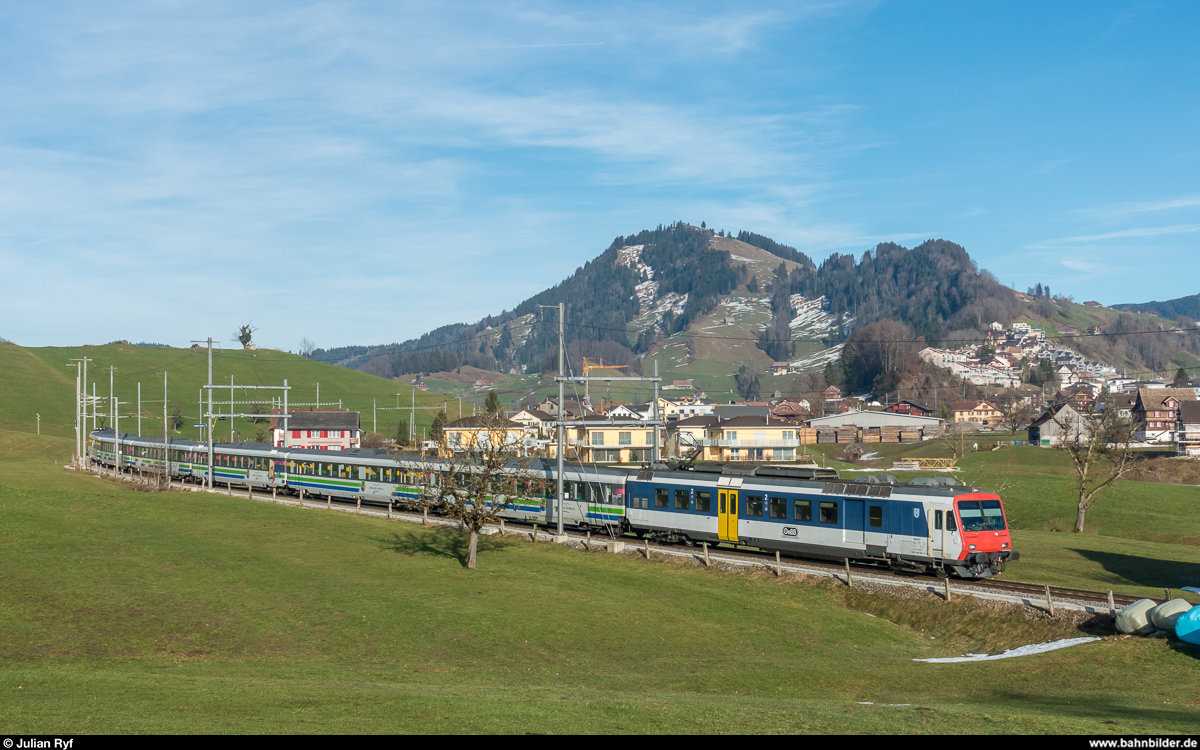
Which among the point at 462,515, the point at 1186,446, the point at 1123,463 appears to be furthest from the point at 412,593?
the point at 1186,446

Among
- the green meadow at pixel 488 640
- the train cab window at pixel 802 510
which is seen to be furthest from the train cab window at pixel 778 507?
the green meadow at pixel 488 640

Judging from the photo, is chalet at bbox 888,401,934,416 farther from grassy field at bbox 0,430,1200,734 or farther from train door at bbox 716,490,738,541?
grassy field at bbox 0,430,1200,734

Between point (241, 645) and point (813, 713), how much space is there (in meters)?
15.3

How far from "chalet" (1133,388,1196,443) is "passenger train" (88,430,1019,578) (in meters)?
144

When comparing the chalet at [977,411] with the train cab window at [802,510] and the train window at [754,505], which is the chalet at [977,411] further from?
the train cab window at [802,510]

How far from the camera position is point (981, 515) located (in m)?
31.1

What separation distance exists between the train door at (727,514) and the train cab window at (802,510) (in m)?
2.99

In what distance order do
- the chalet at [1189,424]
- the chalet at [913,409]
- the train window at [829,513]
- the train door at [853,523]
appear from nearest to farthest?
1. the train door at [853,523]
2. the train window at [829,513]
3. the chalet at [1189,424]
4. the chalet at [913,409]

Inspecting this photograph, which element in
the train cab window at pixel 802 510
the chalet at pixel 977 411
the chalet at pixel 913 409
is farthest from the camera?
the chalet at pixel 977 411

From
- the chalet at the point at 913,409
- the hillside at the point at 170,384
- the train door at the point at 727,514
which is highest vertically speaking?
the hillside at the point at 170,384

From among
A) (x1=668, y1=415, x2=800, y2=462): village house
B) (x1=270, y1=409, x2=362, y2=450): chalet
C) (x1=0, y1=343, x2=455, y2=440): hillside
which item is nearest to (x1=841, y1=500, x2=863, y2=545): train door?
(x1=668, y1=415, x2=800, y2=462): village house

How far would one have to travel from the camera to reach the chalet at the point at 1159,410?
156 metres

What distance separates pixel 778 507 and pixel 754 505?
46.4 inches

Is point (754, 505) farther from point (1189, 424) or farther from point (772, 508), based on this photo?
point (1189, 424)
